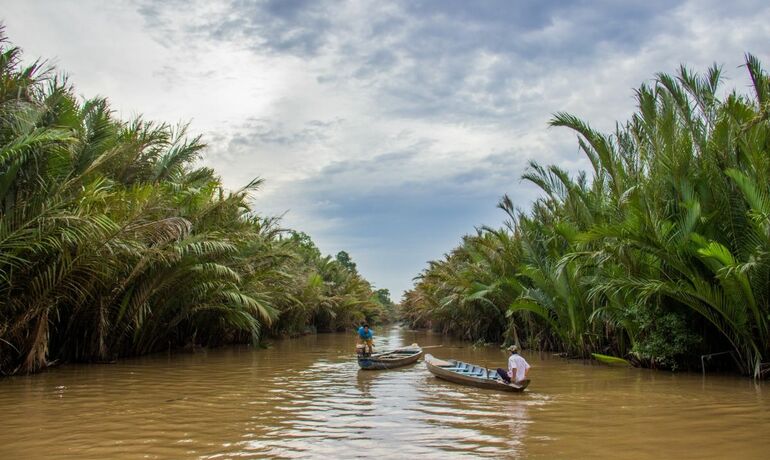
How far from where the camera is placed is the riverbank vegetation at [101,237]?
1127cm

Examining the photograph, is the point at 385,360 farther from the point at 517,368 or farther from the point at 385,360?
the point at 517,368

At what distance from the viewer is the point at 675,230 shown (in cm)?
1312

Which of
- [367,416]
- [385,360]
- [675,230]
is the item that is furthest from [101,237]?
[675,230]

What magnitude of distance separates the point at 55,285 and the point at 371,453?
8570mm

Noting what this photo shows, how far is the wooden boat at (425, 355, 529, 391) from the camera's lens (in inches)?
458

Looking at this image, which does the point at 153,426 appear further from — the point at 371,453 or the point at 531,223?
the point at 531,223

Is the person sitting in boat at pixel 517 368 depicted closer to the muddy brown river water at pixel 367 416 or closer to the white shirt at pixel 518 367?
the white shirt at pixel 518 367

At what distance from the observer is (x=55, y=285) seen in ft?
39.1

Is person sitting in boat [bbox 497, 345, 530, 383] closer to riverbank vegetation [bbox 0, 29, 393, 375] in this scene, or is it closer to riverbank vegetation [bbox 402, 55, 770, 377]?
riverbank vegetation [bbox 402, 55, 770, 377]

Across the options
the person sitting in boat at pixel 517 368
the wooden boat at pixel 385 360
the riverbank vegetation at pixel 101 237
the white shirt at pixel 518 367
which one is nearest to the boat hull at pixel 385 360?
the wooden boat at pixel 385 360

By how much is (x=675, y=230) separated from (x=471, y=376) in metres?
5.65

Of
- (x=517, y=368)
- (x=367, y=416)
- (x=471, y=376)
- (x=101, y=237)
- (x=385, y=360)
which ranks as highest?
(x=101, y=237)

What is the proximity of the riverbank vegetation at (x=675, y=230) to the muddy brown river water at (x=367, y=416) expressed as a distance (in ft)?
4.06

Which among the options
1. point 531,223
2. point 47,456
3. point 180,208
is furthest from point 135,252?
point 531,223
